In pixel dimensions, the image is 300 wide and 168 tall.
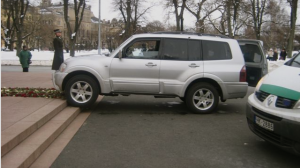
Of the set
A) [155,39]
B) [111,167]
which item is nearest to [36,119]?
[111,167]

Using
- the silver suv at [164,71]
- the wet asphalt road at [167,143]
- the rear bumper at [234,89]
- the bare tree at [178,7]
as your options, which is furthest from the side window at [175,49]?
the bare tree at [178,7]

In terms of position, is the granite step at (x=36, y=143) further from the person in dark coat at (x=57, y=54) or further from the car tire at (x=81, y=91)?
the person in dark coat at (x=57, y=54)

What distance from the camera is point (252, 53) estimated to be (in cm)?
1067

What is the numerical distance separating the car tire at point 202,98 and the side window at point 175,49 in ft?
2.69

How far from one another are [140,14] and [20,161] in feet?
133

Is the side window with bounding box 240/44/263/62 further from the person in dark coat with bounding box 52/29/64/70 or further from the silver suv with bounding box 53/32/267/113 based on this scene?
the person in dark coat with bounding box 52/29/64/70

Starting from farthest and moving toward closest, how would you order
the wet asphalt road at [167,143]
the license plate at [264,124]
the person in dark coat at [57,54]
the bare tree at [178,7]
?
the bare tree at [178,7] < the person in dark coat at [57,54] < the wet asphalt road at [167,143] < the license plate at [264,124]

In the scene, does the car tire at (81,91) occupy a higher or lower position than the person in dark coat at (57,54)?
lower

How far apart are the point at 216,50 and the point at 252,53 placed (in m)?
3.95

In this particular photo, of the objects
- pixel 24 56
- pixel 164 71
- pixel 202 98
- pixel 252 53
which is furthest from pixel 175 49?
pixel 24 56

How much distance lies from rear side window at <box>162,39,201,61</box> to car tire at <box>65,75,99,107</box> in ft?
6.15

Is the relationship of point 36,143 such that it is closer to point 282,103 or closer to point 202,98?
point 282,103

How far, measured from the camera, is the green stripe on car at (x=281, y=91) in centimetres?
388

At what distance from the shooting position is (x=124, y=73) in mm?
7016
